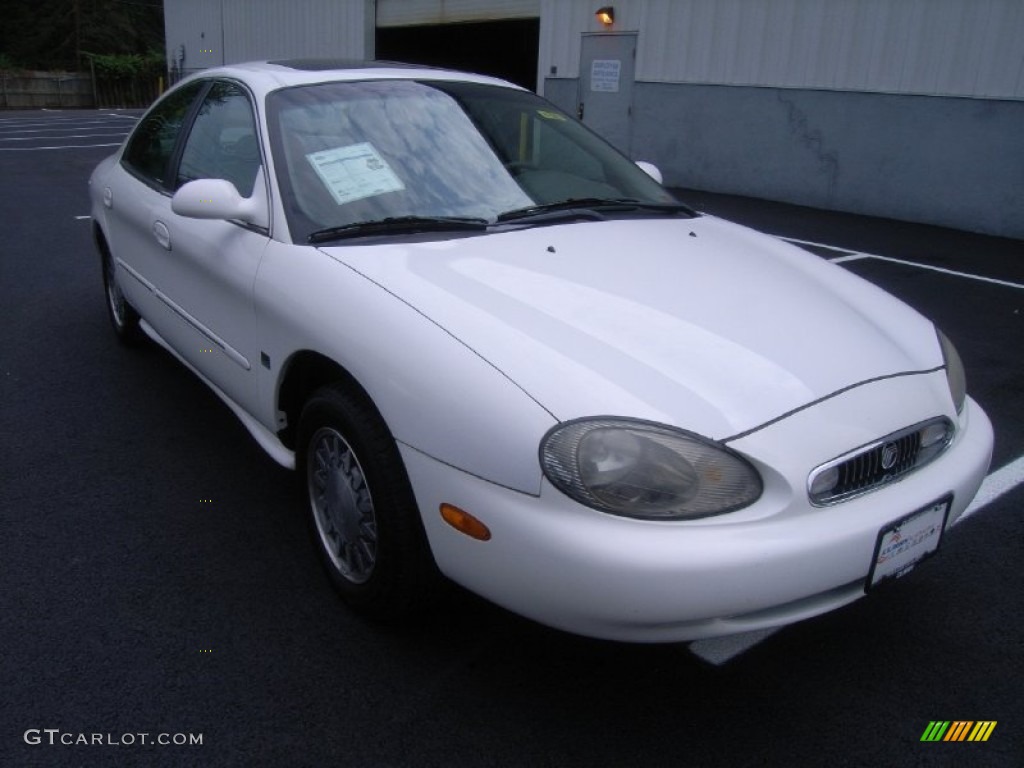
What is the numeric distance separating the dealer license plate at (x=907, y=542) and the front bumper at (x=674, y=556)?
3 cm

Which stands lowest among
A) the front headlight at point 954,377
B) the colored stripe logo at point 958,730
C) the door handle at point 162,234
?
the colored stripe logo at point 958,730

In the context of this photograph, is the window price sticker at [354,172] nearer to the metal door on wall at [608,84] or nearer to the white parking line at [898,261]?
the white parking line at [898,261]

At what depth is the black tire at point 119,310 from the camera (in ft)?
15.6

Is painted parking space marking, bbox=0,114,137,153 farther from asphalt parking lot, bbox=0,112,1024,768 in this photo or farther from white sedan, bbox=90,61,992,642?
white sedan, bbox=90,61,992,642

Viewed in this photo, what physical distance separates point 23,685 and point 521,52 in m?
17.9

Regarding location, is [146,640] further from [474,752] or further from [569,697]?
[569,697]

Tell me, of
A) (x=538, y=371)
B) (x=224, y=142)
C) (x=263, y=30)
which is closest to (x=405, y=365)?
(x=538, y=371)

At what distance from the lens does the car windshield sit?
283 cm

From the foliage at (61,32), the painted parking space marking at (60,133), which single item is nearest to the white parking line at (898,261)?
the painted parking space marking at (60,133)

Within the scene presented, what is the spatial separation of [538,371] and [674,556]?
0.51 metres

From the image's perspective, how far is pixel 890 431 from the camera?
2131 millimetres

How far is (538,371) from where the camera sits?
6.60 ft

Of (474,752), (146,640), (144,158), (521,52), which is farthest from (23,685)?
(521,52)

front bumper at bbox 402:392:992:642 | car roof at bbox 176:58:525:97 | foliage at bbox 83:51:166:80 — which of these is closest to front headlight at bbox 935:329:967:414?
front bumper at bbox 402:392:992:642
